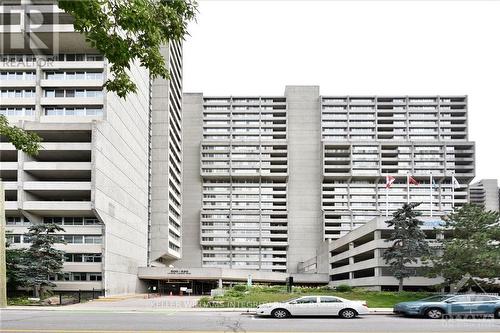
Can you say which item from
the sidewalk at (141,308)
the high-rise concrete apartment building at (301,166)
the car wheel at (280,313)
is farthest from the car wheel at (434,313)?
the high-rise concrete apartment building at (301,166)

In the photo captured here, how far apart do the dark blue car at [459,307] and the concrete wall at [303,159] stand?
98557 millimetres

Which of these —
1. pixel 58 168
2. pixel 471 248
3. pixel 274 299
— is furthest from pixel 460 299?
pixel 58 168

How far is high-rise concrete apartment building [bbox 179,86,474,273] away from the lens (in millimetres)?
123438

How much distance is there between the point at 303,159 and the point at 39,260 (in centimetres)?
8612

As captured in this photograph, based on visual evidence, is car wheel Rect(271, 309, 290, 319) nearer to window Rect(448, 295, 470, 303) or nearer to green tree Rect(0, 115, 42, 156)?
window Rect(448, 295, 470, 303)

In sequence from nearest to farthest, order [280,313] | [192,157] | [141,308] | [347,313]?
[280,313] → [347,313] → [141,308] → [192,157]

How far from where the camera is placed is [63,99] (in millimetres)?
59219

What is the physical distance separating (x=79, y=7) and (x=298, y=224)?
11928 centimetres

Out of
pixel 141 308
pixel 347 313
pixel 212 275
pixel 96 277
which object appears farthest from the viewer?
pixel 212 275

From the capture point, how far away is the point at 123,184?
65.3 m

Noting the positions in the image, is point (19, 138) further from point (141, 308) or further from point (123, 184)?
point (123, 184)

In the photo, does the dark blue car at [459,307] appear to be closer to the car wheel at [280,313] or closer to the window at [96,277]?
the car wheel at [280,313]

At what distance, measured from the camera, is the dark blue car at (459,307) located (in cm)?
2450

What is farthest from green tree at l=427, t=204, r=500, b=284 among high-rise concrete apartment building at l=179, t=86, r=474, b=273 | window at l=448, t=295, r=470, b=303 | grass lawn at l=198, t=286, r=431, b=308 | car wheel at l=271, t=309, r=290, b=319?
high-rise concrete apartment building at l=179, t=86, r=474, b=273
